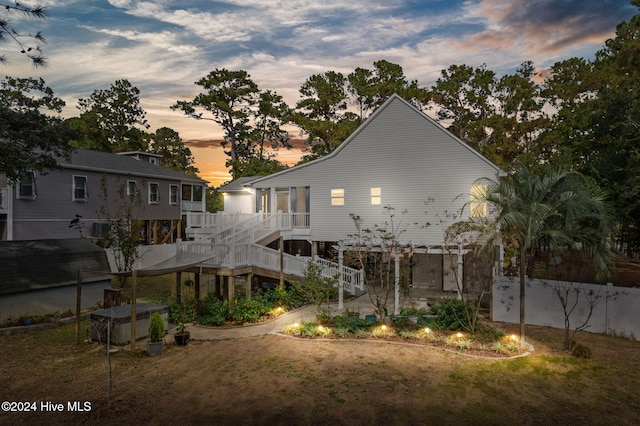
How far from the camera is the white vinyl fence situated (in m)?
12.7

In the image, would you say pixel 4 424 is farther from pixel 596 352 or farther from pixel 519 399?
pixel 596 352

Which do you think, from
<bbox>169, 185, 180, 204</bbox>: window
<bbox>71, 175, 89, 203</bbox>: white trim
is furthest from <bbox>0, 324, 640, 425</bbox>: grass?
<bbox>169, 185, 180, 204</bbox>: window

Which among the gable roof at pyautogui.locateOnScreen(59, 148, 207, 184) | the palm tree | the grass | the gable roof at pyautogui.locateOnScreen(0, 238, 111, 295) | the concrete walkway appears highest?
the gable roof at pyautogui.locateOnScreen(59, 148, 207, 184)

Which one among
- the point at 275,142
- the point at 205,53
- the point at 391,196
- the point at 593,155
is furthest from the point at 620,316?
the point at 275,142

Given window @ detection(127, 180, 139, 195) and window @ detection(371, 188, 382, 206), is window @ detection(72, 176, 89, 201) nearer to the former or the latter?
window @ detection(127, 180, 139, 195)

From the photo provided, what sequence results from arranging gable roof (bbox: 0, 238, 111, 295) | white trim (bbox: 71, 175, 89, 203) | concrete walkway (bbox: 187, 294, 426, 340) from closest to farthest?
concrete walkway (bbox: 187, 294, 426, 340), gable roof (bbox: 0, 238, 111, 295), white trim (bbox: 71, 175, 89, 203)

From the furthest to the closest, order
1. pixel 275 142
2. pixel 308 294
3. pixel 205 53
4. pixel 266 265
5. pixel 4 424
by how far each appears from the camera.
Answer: pixel 275 142 < pixel 205 53 < pixel 266 265 < pixel 308 294 < pixel 4 424

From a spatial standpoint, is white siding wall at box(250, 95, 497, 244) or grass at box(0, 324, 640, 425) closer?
grass at box(0, 324, 640, 425)

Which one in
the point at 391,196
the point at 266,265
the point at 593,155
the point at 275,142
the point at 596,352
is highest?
the point at 275,142

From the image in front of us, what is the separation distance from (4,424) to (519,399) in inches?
Result: 385

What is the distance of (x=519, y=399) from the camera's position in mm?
8133

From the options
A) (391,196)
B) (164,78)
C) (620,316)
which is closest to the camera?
(620,316)

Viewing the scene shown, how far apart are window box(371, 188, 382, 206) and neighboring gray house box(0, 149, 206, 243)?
1564cm

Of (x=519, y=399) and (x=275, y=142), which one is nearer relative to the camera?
(x=519, y=399)
